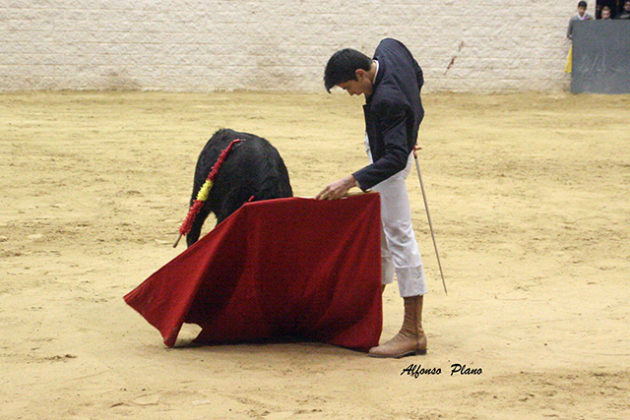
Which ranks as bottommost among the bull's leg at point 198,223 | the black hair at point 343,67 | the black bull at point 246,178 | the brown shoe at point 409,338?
the brown shoe at point 409,338

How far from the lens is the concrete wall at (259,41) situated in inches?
519

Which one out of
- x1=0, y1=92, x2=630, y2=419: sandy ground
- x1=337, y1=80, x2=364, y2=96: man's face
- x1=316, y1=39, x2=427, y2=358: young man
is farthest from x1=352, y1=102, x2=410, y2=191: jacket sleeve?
x1=0, y1=92, x2=630, y2=419: sandy ground

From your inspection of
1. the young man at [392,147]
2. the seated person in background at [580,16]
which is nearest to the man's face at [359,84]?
the young man at [392,147]

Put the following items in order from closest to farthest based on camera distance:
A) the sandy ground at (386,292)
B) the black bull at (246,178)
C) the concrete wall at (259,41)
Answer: the sandy ground at (386,292), the black bull at (246,178), the concrete wall at (259,41)

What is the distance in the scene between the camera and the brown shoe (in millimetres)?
3898

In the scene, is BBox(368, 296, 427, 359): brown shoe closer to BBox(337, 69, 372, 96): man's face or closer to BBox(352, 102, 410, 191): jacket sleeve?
BBox(352, 102, 410, 191): jacket sleeve

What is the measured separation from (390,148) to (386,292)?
63.4 inches

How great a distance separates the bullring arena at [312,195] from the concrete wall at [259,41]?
2.45ft

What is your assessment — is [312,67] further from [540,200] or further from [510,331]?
[510,331]

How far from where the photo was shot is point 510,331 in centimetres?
431

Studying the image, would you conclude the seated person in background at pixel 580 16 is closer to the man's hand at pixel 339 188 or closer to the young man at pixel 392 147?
the young man at pixel 392 147

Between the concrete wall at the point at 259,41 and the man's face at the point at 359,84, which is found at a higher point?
the man's face at the point at 359,84

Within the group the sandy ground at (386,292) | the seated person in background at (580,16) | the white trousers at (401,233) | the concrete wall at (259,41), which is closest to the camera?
the sandy ground at (386,292)

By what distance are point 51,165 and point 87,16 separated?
541 centimetres
